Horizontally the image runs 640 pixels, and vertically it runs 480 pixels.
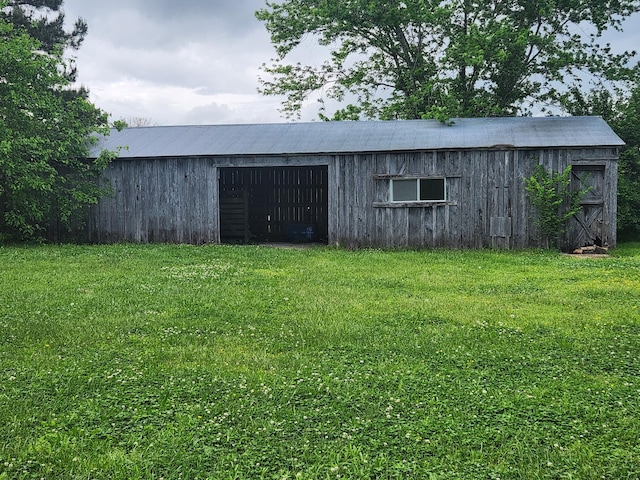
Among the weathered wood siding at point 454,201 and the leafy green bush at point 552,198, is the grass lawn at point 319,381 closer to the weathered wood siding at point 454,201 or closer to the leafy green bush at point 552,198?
the leafy green bush at point 552,198

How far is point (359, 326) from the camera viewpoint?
6.21m

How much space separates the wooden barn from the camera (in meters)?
14.5

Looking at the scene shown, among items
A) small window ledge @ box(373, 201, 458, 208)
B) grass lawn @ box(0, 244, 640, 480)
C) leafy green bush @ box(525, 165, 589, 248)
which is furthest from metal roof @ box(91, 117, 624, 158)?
grass lawn @ box(0, 244, 640, 480)

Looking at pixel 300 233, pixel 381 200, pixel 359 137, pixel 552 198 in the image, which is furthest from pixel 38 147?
pixel 552 198

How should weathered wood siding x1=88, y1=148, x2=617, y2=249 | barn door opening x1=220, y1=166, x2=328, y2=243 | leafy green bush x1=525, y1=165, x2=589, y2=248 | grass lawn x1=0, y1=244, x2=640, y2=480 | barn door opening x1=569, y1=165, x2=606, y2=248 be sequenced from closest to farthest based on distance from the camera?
grass lawn x1=0, y1=244, x2=640, y2=480 → leafy green bush x1=525, y1=165, x2=589, y2=248 → barn door opening x1=569, y1=165, x2=606, y2=248 → weathered wood siding x1=88, y1=148, x2=617, y2=249 → barn door opening x1=220, y1=166, x2=328, y2=243

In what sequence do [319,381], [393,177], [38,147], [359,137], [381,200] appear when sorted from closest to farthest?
[319,381] < [38,147] < [393,177] < [381,200] < [359,137]

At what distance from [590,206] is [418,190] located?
457 centimetres

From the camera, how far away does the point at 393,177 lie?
50.0ft

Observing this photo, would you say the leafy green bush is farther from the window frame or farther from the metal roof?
the window frame

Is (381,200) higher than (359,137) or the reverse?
the reverse

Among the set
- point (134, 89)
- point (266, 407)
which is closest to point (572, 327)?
point (266, 407)

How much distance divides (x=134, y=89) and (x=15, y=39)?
1192 cm

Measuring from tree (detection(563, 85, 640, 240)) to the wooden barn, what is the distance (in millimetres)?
2702

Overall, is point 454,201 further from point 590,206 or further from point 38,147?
point 38,147
